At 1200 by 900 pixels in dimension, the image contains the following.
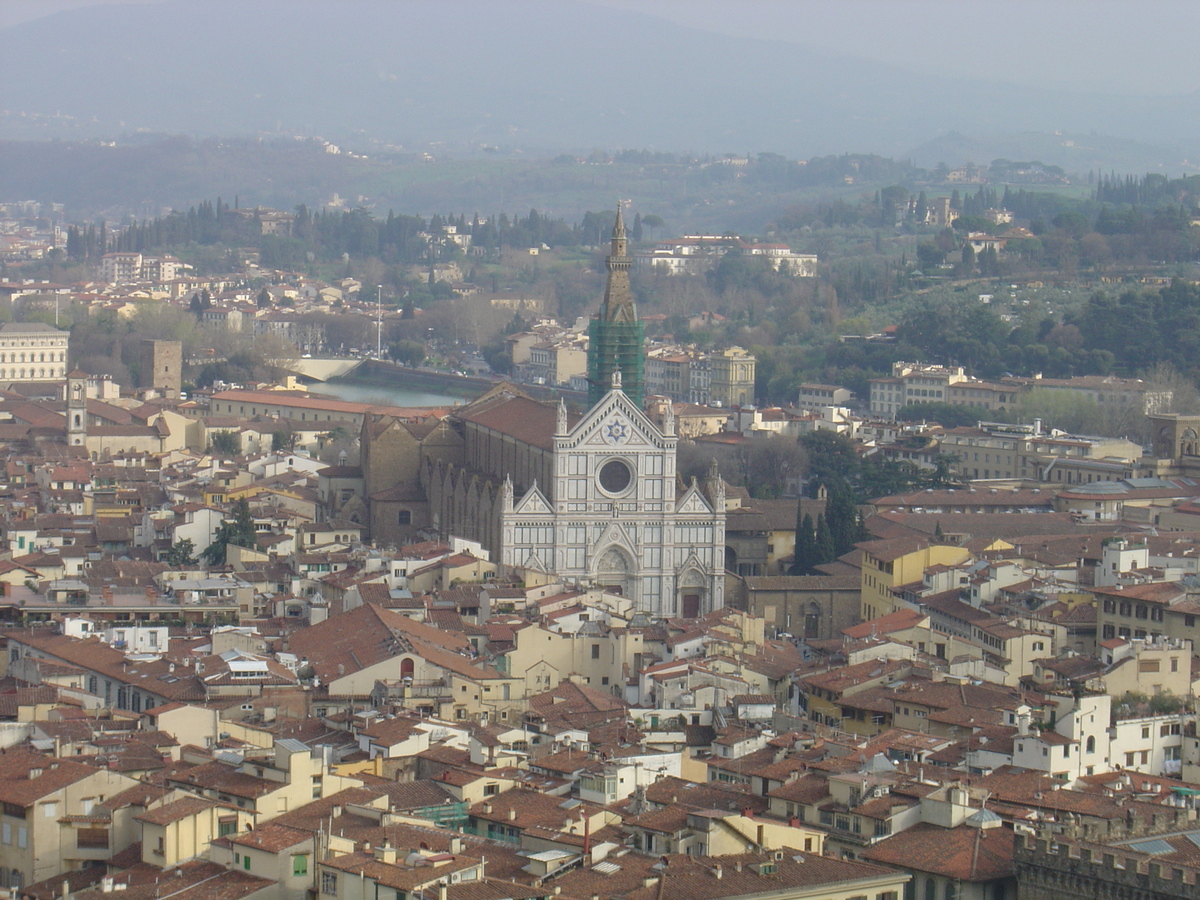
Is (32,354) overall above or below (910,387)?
below

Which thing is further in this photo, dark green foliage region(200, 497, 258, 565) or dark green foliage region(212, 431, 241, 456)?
dark green foliage region(212, 431, 241, 456)

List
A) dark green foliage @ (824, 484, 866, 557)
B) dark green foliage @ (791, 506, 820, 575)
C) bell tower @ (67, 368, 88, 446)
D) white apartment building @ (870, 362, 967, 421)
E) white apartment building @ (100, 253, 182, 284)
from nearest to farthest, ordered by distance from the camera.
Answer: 1. dark green foliage @ (791, 506, 820, 575)
2. dark green foliage @ (824, 484, 866, 557)
3. bell tower @ (67, 368, 88, 446)
4. white apartment building @ (870, 362, 967, 421)
5. white apartment building @ (100, 253, 182, 284)

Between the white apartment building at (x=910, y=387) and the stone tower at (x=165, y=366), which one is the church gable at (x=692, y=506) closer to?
the white apartment building at (x=910, y=387)

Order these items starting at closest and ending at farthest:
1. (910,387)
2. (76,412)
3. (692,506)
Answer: (692,506), (76,412), (910,387)

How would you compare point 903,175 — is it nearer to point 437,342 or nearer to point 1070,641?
point 437,342

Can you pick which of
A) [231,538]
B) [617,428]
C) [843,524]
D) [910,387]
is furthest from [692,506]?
[910,387]

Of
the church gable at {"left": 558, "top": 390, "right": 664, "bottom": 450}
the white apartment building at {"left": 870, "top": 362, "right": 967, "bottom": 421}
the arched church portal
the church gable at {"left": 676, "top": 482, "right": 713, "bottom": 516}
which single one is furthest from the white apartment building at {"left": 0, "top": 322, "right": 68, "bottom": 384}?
the church gable at {"left": 676, "top": 482, "right": 713, "bottom": 516}

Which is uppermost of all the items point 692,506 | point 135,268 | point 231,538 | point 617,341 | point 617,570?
point 617,341

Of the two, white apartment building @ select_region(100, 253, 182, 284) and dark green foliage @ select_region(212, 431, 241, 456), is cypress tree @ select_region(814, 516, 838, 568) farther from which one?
white apartment building @ select_region(100, 253, 182, 284)

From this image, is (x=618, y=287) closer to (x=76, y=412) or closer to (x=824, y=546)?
(x=824, y=546)

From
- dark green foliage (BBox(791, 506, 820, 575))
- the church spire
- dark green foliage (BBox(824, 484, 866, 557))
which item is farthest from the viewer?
the church spire
